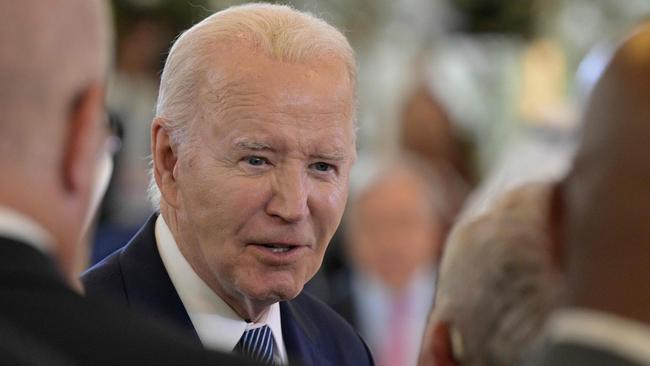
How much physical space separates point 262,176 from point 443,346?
111 cm

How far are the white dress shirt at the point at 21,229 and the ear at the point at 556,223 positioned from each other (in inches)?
22.7

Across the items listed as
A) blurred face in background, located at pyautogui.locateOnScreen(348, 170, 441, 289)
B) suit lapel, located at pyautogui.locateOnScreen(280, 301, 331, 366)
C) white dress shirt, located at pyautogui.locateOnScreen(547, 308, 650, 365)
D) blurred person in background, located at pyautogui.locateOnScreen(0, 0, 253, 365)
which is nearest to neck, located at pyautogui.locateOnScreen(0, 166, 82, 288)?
blurred person in background, located at pyautogui.locateOnScreen(0, 0, 253, 365)

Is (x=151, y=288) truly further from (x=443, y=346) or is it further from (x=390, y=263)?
(x=390, y=263)

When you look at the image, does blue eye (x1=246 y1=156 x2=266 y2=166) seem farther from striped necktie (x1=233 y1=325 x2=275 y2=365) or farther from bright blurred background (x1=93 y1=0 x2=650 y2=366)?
bright blurred background (x1=93 y1=0 x2=650 y2=366)

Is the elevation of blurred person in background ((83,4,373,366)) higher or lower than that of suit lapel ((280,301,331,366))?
higher

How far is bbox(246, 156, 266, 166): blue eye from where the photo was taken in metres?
3.05

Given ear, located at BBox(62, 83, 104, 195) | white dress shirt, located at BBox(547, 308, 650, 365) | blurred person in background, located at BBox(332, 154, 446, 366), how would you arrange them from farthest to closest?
1. blurred person in background, located at BBox(332, 154, 446, 366)
2. ear, located at BBox(62, 83, 104, 195)
3. white dress shirt, located at BBox(547, 308, 650, 365)

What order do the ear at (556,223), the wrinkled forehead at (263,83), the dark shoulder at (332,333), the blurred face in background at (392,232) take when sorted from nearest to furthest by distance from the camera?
the ear at (556,223)
the wrinkled forehead at (263,83)
the dark shoulder at (332,333)
the blurred face in background at (392,232)

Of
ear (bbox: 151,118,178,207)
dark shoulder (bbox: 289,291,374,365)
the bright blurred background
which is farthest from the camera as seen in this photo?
the bright blurred background

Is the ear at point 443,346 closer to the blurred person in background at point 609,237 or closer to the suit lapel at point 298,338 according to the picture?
the blurred person in background at point 609,237

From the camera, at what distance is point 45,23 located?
1.70m


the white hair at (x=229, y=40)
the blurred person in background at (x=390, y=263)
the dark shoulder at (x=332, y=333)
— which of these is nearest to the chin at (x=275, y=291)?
the dark shoulder at (x=332, y=333)

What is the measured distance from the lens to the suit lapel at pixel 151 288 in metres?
3.03

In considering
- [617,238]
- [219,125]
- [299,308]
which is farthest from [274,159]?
[617,238]
